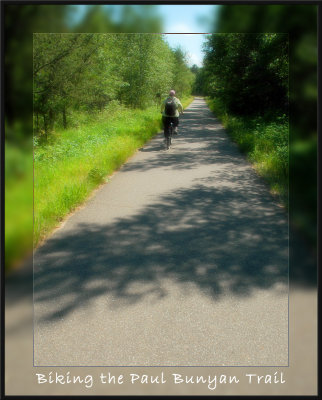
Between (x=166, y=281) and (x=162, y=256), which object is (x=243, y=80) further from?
(x=166, y=281)

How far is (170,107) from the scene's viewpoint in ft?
40.9

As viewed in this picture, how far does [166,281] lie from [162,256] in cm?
65

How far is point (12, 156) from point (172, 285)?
6.91 ft

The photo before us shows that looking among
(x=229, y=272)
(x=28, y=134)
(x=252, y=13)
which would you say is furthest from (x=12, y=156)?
(x=229, y=272)

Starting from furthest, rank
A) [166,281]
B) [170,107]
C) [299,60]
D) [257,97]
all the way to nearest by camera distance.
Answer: [257,97] → [170,107] → [166,281] → [299,60]

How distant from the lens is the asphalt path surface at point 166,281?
108 inches

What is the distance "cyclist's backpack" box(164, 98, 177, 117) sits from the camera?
12367mm

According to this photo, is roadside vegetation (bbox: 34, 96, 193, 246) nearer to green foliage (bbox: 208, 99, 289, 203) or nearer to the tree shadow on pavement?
the tree shadow on pavement

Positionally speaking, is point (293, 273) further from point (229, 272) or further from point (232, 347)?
point (232, 347)

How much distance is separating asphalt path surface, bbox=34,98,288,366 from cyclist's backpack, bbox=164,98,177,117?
19.4ft

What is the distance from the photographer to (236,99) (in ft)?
63.1

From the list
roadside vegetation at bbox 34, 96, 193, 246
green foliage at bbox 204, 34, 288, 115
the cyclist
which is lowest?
roadside vegetation at bbox 34, 96, 193, 246

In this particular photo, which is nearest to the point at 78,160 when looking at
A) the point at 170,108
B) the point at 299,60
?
the point at 170,108

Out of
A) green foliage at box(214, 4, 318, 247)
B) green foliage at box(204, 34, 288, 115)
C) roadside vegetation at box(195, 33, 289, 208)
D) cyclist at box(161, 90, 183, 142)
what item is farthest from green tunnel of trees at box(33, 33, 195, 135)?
green foliage at box(204, 34, 288, 115)
